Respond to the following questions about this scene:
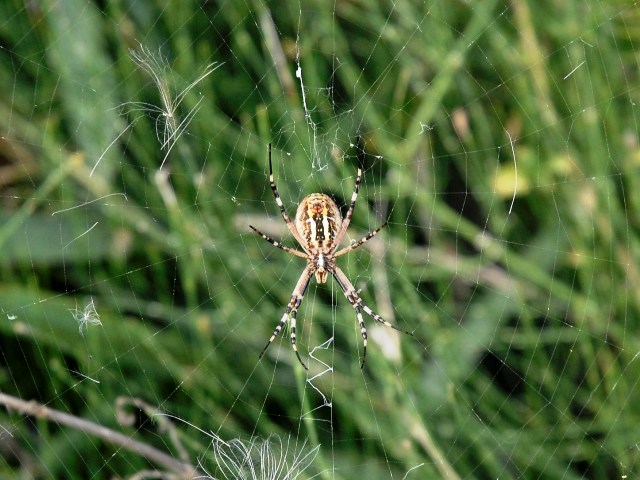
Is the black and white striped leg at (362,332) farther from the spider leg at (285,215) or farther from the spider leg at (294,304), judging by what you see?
the spider leg at (285,215)

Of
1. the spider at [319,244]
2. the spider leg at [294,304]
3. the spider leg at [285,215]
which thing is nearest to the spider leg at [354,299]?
the spider at [319,244]

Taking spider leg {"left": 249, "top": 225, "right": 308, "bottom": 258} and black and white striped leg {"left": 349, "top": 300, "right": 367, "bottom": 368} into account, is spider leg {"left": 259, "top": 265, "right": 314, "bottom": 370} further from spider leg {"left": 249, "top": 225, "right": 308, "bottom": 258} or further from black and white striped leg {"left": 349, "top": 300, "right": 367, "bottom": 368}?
black and white striped leg {"left": 349, "top": 300, "right": 367, "bottom": 368}

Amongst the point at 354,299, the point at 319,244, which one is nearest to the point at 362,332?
the point at 354,299

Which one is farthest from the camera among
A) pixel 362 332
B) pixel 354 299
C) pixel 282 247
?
pixel 354 299

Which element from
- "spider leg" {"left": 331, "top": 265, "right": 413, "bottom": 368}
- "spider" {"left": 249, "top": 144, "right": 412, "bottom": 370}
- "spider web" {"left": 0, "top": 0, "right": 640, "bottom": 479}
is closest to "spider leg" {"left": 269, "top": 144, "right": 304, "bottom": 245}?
"spider" {"left": 249, "top": 144, "right": 412, "bottom": 370}

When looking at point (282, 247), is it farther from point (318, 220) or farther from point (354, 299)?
point (354, 299)

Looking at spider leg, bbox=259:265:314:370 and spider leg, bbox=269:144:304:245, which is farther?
spider leg, bbox=259:265:314:370

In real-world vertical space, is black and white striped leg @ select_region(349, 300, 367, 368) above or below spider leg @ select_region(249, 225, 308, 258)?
below
